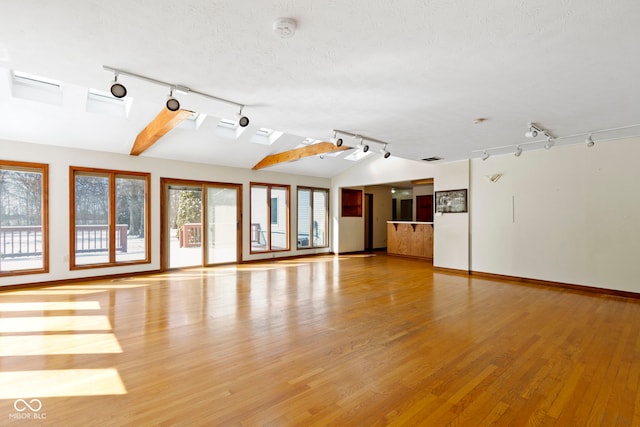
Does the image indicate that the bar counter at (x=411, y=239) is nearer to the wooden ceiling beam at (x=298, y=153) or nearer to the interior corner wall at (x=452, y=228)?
the interior corner wall at (x=452, y=228)

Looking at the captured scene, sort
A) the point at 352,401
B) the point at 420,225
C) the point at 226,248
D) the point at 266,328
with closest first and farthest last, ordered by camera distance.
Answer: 1. the point at 352,401
2. the point at 266,328
3. the point at 226,248
4. the point at 420,225

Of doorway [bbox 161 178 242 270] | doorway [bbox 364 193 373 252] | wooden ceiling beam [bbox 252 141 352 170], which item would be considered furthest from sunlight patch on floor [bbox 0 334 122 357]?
doorway [bbox 364 193 373 252]

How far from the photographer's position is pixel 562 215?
5613 mm

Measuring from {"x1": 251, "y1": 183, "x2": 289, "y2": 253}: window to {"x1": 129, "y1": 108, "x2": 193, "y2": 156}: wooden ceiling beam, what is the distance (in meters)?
3.08

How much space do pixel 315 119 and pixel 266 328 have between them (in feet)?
8.62

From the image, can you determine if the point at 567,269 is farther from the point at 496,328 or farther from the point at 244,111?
the point at 244,111

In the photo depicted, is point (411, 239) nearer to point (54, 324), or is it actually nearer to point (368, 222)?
point (368, 222)

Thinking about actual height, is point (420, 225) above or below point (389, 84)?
below

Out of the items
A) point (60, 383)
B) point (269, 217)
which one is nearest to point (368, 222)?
point (269, 217)

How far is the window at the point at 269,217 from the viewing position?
8.70 metres

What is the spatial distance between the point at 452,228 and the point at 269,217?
4.80 metres

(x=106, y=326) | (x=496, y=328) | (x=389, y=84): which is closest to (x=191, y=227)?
(x=106, y=326)

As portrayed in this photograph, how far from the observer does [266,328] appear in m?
3.53

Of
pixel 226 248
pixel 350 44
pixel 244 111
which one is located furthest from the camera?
pixel 226 248
